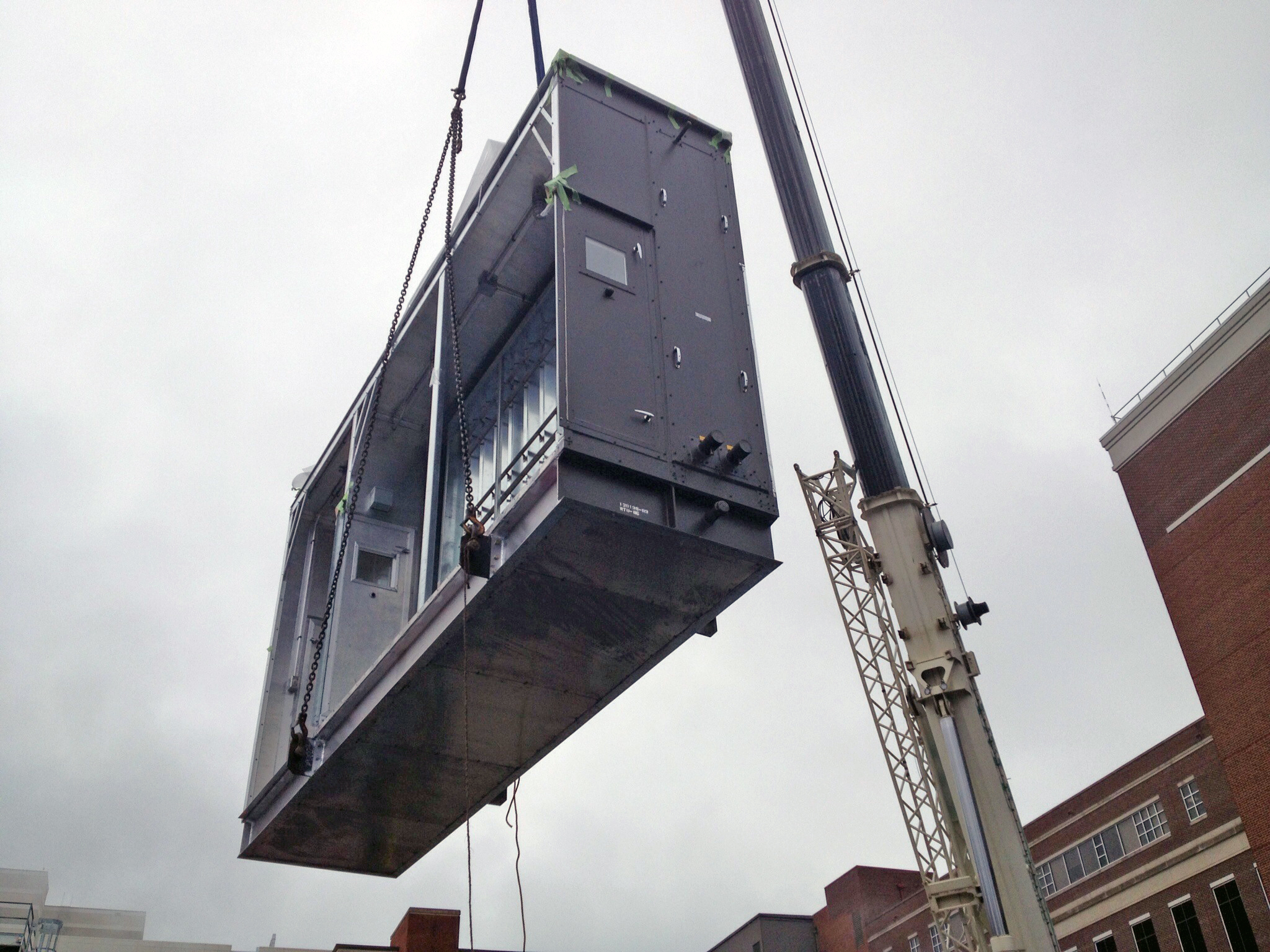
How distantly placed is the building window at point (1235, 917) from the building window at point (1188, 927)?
110 cm

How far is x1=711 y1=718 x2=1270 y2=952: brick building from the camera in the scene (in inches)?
1312

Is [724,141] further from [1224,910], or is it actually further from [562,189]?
[1224,910]

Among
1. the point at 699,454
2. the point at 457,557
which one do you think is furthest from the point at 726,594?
the point at 457,557

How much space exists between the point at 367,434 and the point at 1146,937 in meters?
33.9

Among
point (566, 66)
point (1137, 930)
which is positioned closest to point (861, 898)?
point (1137, 930)

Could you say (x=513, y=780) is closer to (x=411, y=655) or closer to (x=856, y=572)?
(x=411, y=655)

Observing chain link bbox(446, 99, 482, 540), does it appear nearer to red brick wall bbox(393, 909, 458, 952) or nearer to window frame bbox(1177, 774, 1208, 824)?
red brick wall bbox(393, 909, 458, 952)

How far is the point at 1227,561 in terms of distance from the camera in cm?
3266

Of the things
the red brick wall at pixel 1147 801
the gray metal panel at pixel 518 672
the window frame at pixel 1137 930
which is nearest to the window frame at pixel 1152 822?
the red brick wall at pixel 1147 801

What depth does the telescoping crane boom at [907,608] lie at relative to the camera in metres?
A: 15.2

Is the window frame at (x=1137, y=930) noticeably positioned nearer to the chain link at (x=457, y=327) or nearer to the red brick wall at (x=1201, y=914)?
the red brick wall at (x=1201, y=914)

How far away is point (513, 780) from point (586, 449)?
242 inches

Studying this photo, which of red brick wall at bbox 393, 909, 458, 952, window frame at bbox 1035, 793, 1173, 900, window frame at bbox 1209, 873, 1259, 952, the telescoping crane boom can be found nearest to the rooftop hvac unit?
the telescoping crane boom

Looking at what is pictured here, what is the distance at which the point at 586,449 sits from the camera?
9.83m
